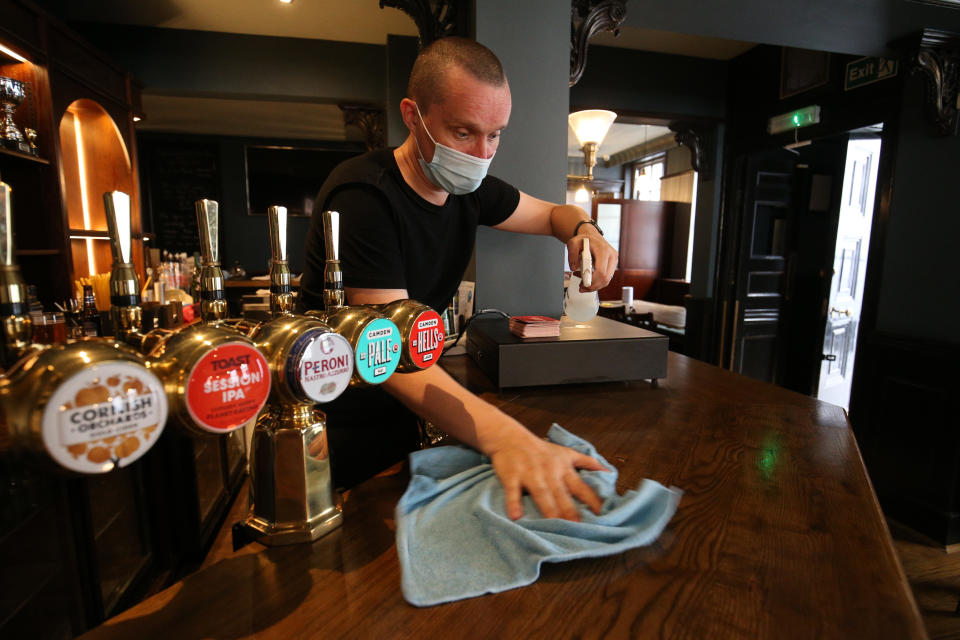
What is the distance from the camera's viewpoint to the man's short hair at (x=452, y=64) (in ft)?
3.16

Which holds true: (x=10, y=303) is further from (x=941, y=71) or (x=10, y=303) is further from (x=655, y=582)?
(x=941, y=71)

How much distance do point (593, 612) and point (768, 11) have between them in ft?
8.81

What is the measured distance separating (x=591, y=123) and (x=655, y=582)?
6.98ft

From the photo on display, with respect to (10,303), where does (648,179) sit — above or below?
above

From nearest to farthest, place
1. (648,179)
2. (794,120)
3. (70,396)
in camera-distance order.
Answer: (70,396) → (794,120) → (648,179)

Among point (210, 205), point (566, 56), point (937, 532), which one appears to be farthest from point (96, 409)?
point (937, 532)

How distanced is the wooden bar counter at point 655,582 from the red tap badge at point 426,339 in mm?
218

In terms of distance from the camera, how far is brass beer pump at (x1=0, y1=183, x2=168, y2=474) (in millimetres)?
337

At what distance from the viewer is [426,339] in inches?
24.8

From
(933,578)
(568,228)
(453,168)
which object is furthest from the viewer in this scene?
(933,578)

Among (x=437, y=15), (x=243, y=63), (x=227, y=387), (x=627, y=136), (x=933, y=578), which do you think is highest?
(x=627, y=136)

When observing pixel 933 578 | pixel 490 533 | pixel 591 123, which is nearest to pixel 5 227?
pixel 490 533

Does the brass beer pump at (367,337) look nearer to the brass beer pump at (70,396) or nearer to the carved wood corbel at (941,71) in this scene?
the brass beer pump at (70,396)

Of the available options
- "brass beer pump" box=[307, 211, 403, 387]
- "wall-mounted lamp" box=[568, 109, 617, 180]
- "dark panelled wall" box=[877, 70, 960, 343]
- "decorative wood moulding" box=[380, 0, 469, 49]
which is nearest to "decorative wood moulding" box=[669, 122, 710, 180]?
"dark panelled wall" box=[877, 70, 960, 343]
